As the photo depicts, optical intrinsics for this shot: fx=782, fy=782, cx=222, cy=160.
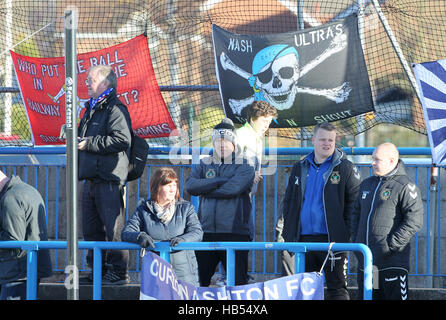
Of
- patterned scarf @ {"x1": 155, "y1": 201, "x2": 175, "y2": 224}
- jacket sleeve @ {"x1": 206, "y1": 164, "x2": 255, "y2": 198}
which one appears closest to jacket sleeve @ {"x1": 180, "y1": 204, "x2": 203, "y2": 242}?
patterned scarf @ {"x1": 155, "y1": 201, "x2": 175, "y2": 224}

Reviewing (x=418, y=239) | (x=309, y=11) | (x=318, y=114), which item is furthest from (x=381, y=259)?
(x=309, y=11)

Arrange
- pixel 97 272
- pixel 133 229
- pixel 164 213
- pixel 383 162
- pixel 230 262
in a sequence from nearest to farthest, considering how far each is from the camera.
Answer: pixel 230 262
pixel 97 272
pixel 133 229
pixel 164 213
pixel 383 162

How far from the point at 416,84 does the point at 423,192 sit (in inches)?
44.6

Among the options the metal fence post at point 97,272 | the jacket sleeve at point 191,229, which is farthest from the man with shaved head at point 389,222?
the metal fence post at point 97,272

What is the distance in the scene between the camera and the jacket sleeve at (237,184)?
6832 mm

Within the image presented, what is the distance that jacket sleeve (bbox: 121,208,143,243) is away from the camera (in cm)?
604

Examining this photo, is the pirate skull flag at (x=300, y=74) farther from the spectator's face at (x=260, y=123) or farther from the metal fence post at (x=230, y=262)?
the metal fence post at (x=230, y=262)

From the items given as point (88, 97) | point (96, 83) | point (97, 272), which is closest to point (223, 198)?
point (97, 272)

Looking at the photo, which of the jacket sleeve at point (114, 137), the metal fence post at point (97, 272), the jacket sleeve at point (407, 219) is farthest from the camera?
the jacket sleeve at point (114, 137)

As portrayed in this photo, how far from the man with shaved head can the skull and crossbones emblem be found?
1.98 meters

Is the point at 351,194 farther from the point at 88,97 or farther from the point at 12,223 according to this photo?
the point at 88,97

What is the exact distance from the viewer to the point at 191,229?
6289 millimetres

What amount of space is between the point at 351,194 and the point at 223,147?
1.19 meters

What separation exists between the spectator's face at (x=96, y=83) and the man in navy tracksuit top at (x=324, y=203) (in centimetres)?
203
